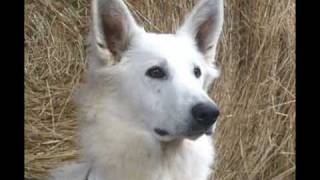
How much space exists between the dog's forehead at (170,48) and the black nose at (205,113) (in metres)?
0.25

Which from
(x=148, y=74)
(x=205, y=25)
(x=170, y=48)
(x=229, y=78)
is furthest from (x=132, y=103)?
(x=229, y=78)

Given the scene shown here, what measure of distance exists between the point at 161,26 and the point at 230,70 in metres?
0.41

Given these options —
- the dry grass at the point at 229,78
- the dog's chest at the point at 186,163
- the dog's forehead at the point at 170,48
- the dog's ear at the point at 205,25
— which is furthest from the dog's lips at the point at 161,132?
the dry grass at the point at 229,78

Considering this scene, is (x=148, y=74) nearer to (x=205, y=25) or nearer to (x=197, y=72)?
(x=197, y=72)

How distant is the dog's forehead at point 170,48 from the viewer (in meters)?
3.10

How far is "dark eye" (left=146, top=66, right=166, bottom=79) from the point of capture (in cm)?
307

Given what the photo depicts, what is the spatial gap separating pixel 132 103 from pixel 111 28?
0.92 ft

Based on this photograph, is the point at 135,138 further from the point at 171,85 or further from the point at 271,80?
the point at 271,80

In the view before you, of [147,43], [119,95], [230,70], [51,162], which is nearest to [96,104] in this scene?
[119,95]

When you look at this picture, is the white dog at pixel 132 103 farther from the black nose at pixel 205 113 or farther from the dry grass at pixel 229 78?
the dry grass at pixel 229 78

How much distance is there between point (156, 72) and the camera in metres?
3.08

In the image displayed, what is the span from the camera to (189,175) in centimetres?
316

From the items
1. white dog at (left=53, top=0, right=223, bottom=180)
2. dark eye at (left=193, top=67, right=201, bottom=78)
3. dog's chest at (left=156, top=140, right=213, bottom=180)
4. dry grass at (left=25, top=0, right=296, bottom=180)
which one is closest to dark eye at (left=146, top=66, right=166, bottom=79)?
white dog at (left=53, top=0, right=223, bottom=180)

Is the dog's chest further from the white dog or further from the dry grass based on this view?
the dry grass
